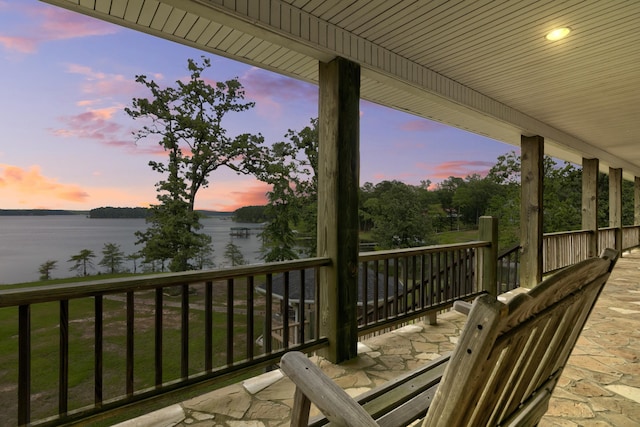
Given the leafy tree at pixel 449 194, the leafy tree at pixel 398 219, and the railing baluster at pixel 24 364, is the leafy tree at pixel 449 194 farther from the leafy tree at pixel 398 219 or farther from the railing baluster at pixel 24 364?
the railing baluster at pixel 24 364

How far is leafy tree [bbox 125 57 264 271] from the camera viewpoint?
32.0 ft

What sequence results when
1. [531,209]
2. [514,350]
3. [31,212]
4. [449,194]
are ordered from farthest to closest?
[449,194] < [31,212] < [531,209] < [514,350]

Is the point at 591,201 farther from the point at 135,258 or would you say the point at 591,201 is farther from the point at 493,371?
the point at 135,258

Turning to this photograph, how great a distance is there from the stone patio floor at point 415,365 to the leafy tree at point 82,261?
9577mm

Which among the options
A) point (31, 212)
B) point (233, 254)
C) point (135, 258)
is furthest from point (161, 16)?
point (233, 254)

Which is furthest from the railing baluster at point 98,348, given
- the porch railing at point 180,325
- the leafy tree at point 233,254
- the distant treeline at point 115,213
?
the leafy tree at point 233,254

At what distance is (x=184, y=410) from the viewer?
6.56 feet

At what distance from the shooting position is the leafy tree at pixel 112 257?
32.9ft

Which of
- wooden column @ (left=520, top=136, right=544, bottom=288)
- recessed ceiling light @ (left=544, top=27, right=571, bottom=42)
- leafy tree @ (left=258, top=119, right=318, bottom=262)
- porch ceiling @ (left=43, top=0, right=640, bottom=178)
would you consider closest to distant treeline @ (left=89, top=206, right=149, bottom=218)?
leafy tree @ (left=258, top=119, right=318, bottom=262)

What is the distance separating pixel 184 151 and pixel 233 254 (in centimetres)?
377

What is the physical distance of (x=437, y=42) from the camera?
281cm

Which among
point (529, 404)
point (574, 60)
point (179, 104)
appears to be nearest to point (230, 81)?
point (179, 104)

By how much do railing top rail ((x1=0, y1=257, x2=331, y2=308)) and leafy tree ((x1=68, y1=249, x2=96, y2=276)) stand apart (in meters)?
9.72

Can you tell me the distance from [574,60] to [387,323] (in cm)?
307
